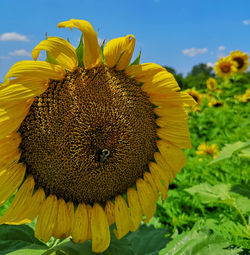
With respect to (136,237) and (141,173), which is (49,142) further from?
(136,237)

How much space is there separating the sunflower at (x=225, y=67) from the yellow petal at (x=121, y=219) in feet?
22.3

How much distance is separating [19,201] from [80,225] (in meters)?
0.31

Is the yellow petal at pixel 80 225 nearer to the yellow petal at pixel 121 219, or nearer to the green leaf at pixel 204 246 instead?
the yellow petal at pixel 121 219

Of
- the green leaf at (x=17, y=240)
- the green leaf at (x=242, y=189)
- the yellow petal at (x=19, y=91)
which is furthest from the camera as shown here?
the green leaf at (x=242, y=189)

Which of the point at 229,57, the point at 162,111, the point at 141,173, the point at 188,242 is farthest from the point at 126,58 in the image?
the point at 229,57

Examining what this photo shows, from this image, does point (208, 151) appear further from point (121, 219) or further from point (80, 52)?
point (80, 52)

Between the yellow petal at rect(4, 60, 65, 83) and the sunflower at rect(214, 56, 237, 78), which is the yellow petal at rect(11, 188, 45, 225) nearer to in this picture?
the yellow petal at rect(4, 60, 65, 83)

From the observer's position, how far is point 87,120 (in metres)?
1.27

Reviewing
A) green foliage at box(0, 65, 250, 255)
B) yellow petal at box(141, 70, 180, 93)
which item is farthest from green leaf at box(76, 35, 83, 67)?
yellow petal at box(141, 70, 180, 93)

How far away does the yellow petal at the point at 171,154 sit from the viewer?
153cm

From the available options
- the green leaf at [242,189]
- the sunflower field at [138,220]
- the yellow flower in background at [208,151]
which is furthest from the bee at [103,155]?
the yellow flower in background at [208,151]

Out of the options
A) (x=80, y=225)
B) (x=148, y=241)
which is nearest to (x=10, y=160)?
(x=80, y=225)

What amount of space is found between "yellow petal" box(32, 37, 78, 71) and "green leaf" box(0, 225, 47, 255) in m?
0.91

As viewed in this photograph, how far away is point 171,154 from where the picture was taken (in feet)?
5.03
